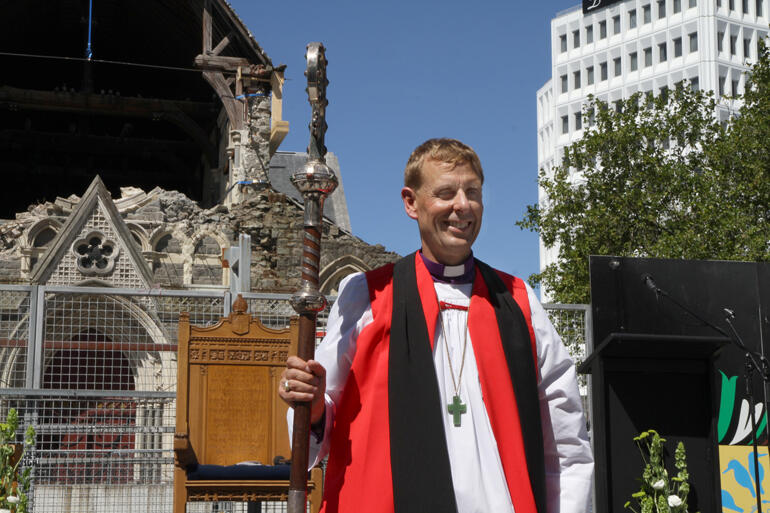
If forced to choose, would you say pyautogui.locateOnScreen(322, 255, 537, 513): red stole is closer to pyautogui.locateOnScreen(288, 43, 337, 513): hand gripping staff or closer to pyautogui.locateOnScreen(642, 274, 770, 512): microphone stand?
pyautogui.locateOnScreen(288, 43, 337, 513): hand gripping staff

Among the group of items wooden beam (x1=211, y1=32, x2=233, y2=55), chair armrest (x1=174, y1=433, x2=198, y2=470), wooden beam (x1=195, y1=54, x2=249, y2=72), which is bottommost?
chair armrest (x1=174, y1=433, x2=198, y2=470)

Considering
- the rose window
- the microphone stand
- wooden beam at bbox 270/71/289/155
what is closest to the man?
the microphone stand

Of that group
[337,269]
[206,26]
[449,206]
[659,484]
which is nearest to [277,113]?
[206,26]

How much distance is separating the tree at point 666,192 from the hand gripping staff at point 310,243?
16.2 meters

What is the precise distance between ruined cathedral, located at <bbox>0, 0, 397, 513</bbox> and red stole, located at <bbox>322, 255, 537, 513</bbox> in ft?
12.0

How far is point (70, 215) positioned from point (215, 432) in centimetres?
1050

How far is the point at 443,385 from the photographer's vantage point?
296 centimetres

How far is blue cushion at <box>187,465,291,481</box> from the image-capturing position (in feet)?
18.4

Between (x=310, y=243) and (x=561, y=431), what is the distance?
917 mm

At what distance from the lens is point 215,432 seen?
243 inches

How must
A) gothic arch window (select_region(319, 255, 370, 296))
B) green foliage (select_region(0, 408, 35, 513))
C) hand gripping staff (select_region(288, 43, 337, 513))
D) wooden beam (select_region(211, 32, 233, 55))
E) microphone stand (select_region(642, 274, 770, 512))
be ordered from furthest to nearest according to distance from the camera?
wooden beam (select_region(211, 32, 233, 55))
gothic arch window (select_region(319, 255, 370, 296))
microphone stand (select_region(642, 274, 770, 512))
green foliage (select_region(0, 408, 35, 513))
hand gripping staff (select_region(288, 43, 337, 513))

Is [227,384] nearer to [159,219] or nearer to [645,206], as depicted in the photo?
[159,219]

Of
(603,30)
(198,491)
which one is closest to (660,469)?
(198,491)

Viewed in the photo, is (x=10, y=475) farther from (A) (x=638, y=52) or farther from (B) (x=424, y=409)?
(A) (x=638, y=52)
